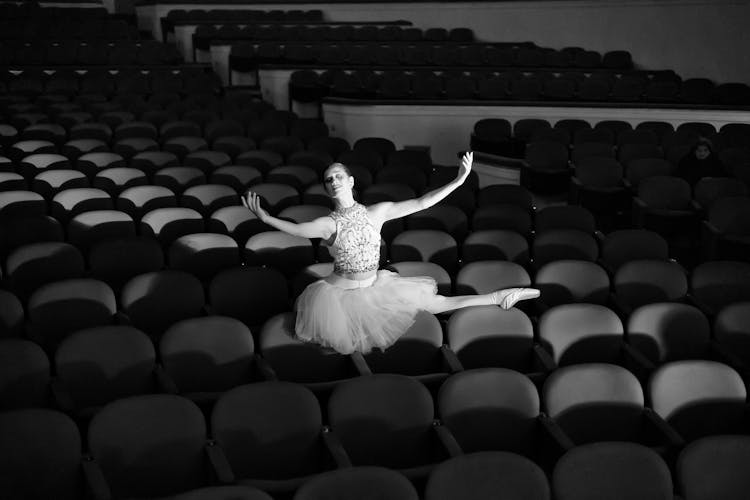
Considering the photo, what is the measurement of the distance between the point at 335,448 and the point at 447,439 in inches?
16.4

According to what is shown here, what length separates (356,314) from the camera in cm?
399

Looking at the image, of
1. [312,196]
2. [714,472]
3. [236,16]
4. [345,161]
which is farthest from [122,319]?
Result: [236,16]

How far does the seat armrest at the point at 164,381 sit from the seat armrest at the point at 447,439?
105cm

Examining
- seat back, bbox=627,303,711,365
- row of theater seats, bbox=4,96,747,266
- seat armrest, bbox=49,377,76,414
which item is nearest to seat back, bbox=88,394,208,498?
seat armrest, bbox=49,377,76,414

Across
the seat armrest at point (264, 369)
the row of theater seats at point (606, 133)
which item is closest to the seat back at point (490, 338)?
the seat armrest at point (264, 369)

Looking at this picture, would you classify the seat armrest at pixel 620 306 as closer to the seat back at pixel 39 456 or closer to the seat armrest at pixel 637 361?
the seat armrest at pixel 637 361

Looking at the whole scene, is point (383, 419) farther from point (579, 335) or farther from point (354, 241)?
point (579, 335)

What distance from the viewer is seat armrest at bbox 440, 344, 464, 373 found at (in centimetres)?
390

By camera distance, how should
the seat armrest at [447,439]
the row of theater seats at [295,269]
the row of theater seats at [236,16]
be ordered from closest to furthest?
the seat armrest at [447,439] → the row of theater seats at [295,269] → the row of theater seats at [236,16]

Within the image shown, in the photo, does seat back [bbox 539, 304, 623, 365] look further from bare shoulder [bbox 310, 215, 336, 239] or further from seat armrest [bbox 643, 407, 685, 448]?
bare shoulder [bbox 310, 215, 336, 239]

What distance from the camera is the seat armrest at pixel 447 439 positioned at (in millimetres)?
3256

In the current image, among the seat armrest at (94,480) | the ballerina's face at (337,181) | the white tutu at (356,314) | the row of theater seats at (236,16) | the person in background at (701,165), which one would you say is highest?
the row of theater seats at (236,16)

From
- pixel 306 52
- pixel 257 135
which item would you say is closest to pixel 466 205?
pixel 257 135

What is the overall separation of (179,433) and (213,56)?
8761mm
